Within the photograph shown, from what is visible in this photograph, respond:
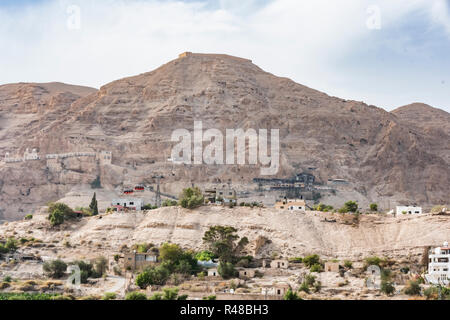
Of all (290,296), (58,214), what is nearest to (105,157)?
(58,214)

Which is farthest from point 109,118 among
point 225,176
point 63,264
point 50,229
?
point 63,264

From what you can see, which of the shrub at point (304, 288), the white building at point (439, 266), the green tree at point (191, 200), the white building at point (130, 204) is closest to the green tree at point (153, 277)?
the shrub at point (304, 288)

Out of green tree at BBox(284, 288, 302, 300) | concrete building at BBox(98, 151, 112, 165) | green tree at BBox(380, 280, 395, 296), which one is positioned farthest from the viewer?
concrete building at BBox(98, 151, 112, 165)

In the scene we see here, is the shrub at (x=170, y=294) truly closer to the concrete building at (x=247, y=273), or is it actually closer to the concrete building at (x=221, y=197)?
the concrete building at (x=247, y=273)

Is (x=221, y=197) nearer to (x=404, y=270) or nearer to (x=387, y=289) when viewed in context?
(x=404, y=270)

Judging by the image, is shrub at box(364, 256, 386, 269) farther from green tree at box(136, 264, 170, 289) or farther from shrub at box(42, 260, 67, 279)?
shrub at box(42, 260, 67, 279)

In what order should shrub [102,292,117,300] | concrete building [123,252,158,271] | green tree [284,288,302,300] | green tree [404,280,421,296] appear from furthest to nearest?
concrete building [123,252,158,271] → green tree [404,280,421,296] → shrub [102,292,117,300] → green tree [284,288,302,300]

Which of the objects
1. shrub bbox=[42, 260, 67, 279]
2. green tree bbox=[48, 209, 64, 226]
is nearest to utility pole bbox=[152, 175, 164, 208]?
green tree bbox=[48, 209, 64, 226]
